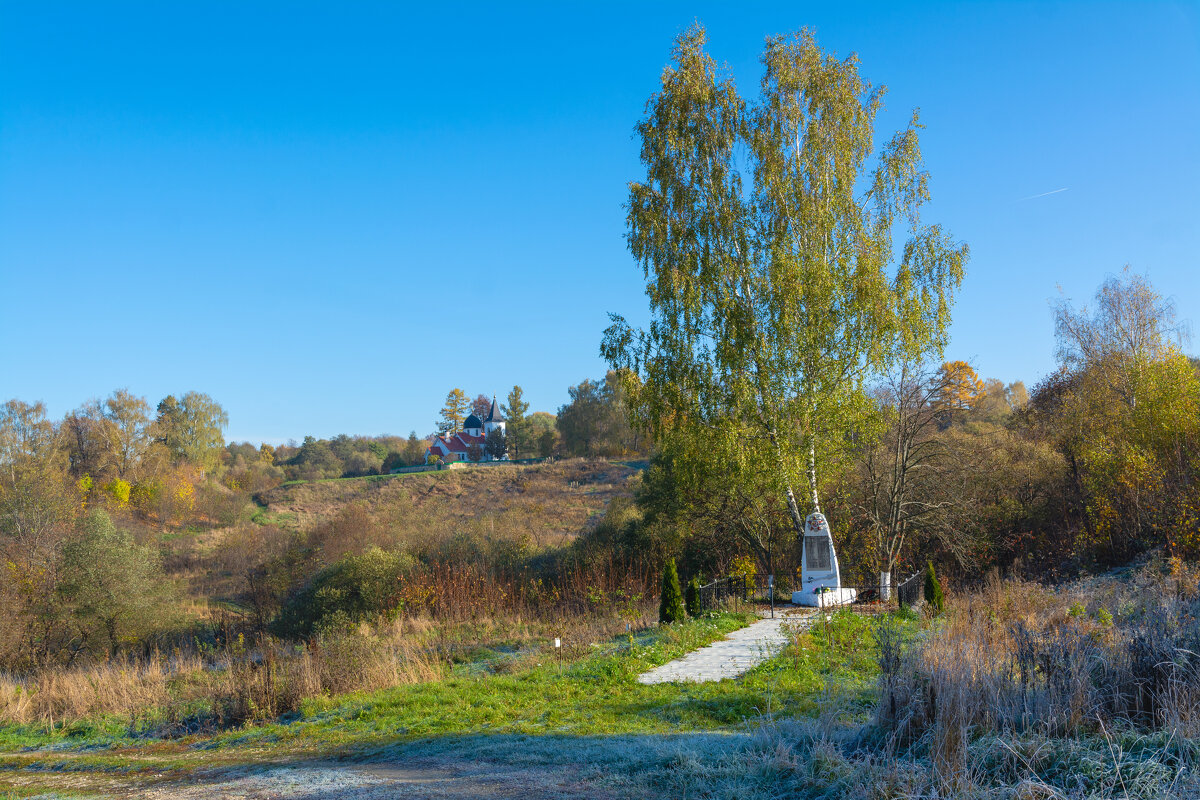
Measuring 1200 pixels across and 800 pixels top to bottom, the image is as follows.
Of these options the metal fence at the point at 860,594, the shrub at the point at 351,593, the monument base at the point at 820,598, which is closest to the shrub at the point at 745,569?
the metal fence at the point at 860,594

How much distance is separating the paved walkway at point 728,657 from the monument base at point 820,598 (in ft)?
7.64

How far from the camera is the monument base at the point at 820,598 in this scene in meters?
14.6

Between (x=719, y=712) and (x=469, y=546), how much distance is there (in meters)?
19.5

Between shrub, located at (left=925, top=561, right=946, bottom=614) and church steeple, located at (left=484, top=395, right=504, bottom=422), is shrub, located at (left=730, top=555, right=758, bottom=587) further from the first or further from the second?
church steeple, located at (left=484, top=395, right=504, bottom=422)

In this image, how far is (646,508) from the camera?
22.2m

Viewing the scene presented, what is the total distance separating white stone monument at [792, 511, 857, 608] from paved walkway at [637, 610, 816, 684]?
9.60 ft

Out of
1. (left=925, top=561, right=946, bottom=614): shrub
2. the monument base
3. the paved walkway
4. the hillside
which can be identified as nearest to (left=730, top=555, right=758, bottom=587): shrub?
the monument base

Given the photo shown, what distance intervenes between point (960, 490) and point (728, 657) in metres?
11.6

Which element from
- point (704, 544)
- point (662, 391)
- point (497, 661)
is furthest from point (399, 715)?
point (704, 544)

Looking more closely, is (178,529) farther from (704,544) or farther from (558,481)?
(704,544)

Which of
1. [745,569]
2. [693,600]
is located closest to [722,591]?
[745,569]

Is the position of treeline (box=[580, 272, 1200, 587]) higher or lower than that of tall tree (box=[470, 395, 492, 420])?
lower

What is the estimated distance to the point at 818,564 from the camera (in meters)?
15.4

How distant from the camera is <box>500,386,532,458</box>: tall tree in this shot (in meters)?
72.6
